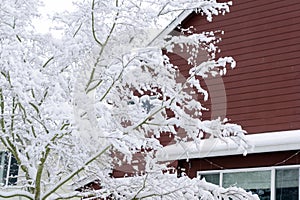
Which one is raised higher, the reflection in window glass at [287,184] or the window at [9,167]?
the window at [9,167]

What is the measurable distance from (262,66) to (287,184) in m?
1.97

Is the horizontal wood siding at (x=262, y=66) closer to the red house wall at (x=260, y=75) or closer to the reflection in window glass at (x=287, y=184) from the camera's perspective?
the red house wall at (x=260, y=75)

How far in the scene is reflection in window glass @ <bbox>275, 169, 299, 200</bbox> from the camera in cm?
799

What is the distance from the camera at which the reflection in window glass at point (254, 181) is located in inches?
327

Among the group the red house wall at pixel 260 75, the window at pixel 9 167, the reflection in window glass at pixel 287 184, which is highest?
the red house wall at pixel 260 75

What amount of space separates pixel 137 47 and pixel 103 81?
0.53 metres

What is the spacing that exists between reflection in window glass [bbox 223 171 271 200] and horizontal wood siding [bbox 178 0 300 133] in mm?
677

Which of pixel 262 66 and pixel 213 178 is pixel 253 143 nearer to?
pixel 213 178

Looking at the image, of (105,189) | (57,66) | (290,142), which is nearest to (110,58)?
(57,66)

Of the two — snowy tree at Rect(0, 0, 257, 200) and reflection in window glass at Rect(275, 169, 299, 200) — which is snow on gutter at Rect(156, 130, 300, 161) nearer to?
reflection in window glass at Rect(275, 169, 299, 200)

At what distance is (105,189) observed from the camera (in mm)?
6645

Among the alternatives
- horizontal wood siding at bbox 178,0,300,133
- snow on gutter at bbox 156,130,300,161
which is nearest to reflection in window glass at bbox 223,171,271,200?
snow on gutter at bbox 156,130,300,161

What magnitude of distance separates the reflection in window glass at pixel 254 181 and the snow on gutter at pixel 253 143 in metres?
0.32

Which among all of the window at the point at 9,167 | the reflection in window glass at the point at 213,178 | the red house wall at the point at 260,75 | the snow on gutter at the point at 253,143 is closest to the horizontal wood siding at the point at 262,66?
the red house wall at the point at 260,75
